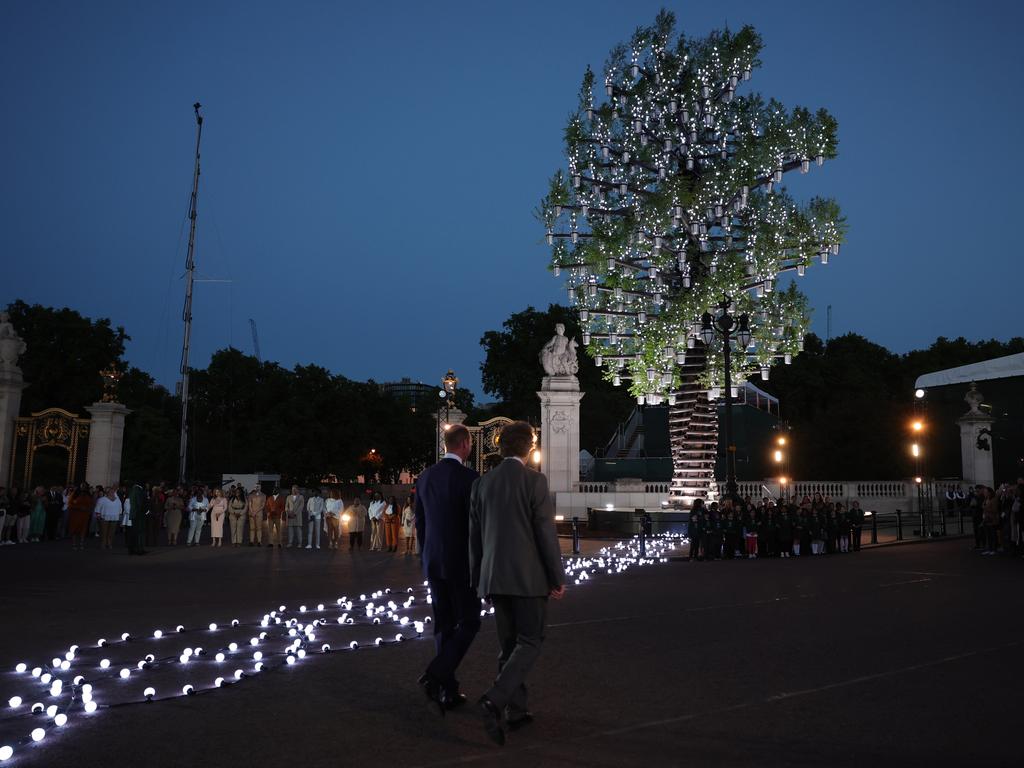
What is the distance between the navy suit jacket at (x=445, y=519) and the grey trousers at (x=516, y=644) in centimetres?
65

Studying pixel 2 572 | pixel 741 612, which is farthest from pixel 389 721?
pixel 2 572

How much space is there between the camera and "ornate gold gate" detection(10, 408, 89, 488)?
30.7m

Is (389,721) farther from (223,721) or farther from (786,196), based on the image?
(786,196)

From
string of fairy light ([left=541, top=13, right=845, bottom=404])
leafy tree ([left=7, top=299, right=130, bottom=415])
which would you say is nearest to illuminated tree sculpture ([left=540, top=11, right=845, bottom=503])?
string of fairy light ([left=541, top=13, right=845, bottom=404])

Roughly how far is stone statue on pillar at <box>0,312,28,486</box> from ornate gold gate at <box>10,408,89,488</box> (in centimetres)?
27

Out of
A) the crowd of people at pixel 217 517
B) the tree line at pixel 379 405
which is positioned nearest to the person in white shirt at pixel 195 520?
the crowd of people at pixel 217 517

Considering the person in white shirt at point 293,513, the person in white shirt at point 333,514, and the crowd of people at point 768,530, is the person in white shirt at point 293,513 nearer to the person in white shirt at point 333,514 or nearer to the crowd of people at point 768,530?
the person in white shirt at point 333,514

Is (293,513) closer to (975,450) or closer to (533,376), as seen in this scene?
(975,450)

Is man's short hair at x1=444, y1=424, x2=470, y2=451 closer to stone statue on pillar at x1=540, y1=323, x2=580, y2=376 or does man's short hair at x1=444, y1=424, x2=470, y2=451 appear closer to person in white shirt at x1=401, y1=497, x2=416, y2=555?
person in white shirt at x1=401, y1=497, x2=416, y2=555

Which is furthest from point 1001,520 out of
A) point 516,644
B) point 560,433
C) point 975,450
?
point 975,450

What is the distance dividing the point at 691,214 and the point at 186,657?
830 inches

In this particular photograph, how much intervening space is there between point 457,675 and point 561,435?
2304 centimetres

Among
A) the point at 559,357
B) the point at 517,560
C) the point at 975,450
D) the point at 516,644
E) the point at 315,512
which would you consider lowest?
the point at 516,644

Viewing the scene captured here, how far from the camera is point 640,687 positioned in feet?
21.8
